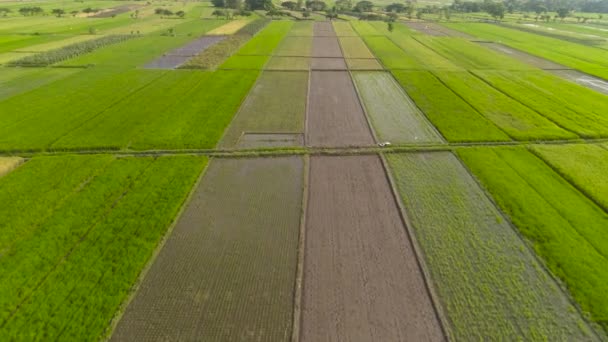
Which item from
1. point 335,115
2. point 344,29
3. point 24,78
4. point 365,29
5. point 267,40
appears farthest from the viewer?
point 365,29

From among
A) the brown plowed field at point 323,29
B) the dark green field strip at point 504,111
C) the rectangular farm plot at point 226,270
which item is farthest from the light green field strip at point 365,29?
the rectangular farm plot at point 226,270

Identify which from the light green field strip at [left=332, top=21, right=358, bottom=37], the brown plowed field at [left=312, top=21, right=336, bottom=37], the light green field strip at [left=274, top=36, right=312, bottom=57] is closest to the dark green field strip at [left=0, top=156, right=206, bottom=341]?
the light green field strip at [left=274, top=36, right=312, bottom=57]

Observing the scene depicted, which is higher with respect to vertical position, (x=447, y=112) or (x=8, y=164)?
(x=447, y=112)

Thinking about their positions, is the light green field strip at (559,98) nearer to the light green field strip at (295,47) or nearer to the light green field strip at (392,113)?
the light green field strip at (392,113)

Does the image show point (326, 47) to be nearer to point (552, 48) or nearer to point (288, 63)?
point (288, 63)

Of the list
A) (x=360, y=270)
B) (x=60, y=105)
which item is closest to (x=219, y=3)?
(x=60, y=105)

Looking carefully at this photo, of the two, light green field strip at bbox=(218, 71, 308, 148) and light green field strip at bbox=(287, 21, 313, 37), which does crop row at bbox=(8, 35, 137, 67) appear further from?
light green field strip at bbox=(287, 21, 313, 37)
